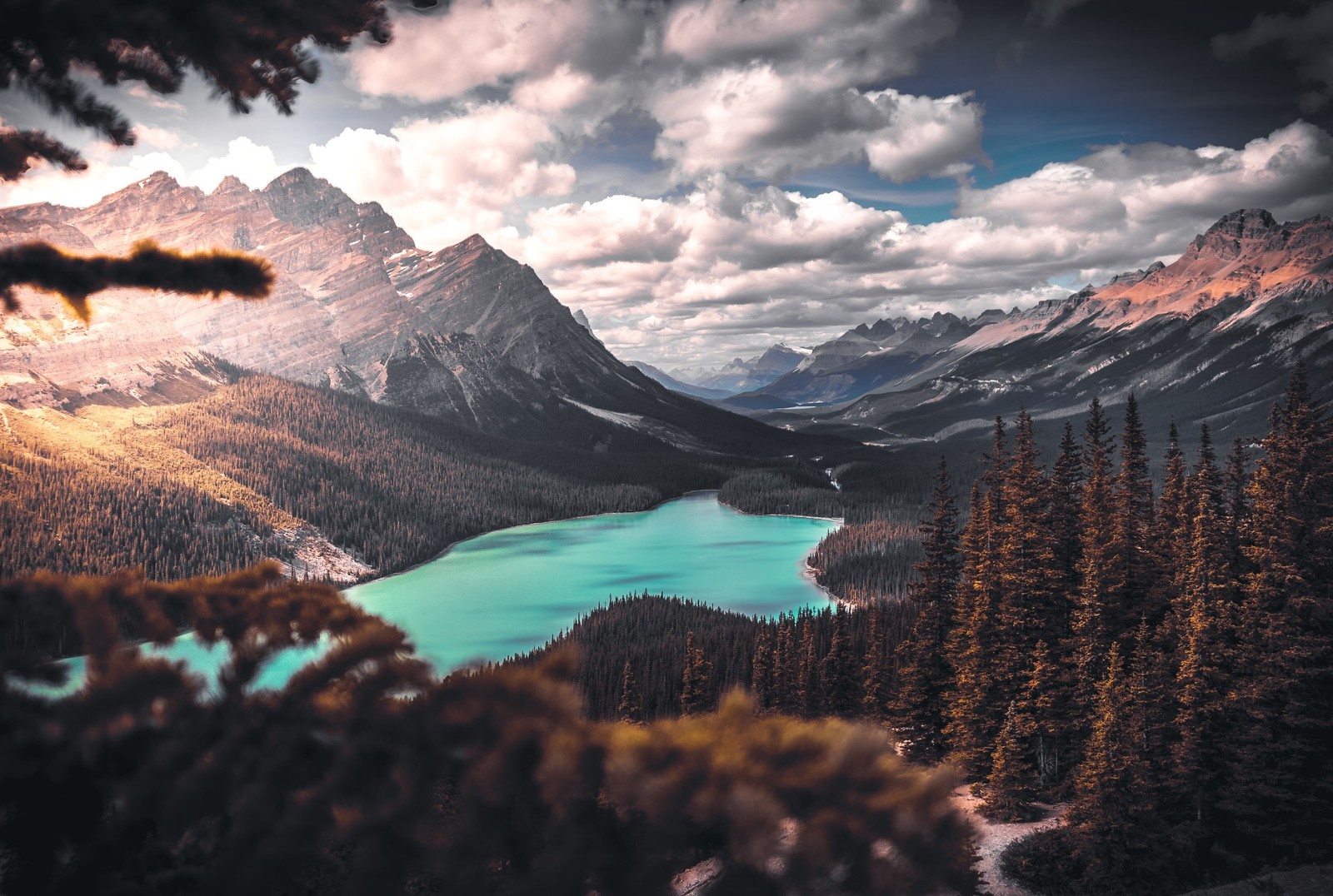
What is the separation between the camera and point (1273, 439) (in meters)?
26.2

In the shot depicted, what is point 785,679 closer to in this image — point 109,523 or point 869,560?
point 869,560

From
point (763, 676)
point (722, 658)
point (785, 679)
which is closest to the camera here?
point (785, 679)

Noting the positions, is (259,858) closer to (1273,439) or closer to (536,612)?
(1273,439)

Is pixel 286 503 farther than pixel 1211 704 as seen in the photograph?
Yes

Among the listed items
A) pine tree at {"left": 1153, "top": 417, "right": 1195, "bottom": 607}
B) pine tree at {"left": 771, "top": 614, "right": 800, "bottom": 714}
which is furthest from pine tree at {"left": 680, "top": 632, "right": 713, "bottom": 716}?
pine tree at {"left": 1153, "top": 417, "right": 1195, "bottom": 607}

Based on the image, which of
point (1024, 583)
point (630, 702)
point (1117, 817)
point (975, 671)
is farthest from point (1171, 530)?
point (630, 702)

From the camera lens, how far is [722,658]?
59.0 meters

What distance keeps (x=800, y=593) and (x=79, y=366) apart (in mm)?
172436

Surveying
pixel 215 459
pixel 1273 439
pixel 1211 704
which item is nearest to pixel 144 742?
pixel 1211 704

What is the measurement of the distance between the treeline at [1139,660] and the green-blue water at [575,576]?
53375 millimetres

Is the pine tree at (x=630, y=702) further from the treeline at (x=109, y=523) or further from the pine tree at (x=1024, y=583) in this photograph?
the treeline at (x=109, y=523)

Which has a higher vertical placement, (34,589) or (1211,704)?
(34,589)

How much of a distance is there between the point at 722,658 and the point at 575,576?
6704 centimetres

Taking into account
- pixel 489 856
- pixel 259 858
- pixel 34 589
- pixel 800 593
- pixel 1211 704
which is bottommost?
Result: pixel 800 593
